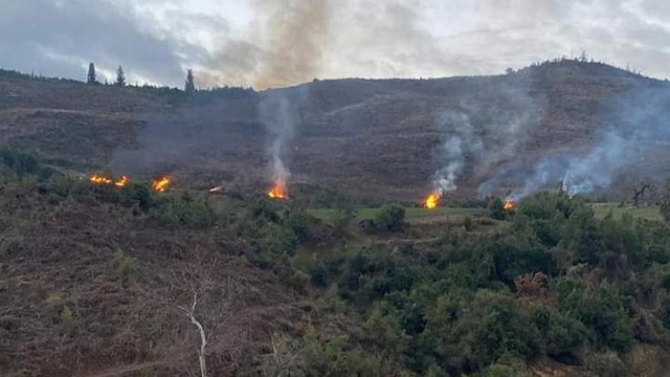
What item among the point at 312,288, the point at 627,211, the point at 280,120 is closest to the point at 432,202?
the point at 627,211

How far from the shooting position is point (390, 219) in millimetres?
52062

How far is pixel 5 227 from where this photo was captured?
1331 inches

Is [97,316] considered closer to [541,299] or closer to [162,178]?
[541,299]

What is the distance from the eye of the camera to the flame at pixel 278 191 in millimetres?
65269

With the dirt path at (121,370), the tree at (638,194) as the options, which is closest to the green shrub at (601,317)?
the dirt path at (121,370)

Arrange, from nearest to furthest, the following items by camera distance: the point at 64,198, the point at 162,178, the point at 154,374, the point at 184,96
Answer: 1. the point at 154,374
2. the point at 64,198
3. the point at 162,178
4. the point at 184,96

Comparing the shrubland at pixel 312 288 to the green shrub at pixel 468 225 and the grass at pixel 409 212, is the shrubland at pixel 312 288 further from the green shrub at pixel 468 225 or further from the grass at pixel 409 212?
the grass at pixel 409 212

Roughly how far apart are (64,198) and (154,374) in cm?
1628

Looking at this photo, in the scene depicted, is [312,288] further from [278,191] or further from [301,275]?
[278,191]

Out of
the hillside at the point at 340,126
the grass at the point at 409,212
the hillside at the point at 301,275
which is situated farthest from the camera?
the hillside at the point at 340,126

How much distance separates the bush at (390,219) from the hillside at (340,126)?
2117cm

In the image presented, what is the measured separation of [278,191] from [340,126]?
40956mm

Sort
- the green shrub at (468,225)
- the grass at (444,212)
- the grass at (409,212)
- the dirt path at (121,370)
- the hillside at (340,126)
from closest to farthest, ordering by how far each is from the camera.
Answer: the dirt path at (121,370)
the green shrub at (468,225)
the grass at (409,212)
the grass at (444,212)
the hillside at (340,126)

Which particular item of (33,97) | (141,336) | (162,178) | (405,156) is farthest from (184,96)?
(141,336)
